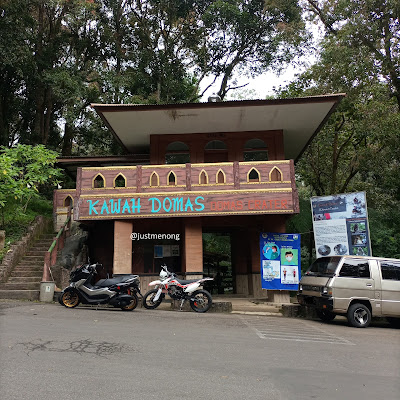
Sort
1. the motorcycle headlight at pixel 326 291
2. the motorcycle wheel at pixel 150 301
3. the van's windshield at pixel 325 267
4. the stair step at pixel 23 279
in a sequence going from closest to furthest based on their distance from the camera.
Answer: the motorcycle headlight at pixel 326 291 < the van's windshield at pixel 325 267 < the motorcycle wheel at pixel 150 301 < the stair step at pixel 23 279

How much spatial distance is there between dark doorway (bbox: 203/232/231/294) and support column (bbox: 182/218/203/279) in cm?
553

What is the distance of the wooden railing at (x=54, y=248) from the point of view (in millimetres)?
11820

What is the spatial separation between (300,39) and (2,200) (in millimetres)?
15752

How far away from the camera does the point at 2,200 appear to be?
1233 cm

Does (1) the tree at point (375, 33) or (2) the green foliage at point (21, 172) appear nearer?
(2) the green foliage at point (21, 172)

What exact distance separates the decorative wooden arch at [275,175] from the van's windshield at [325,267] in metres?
2.89

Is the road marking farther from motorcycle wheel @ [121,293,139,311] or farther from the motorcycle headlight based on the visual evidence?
motorcycle wheel @ [121,293,139,311]

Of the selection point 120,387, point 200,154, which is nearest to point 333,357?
point 120,387

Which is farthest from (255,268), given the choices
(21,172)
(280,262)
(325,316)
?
(21,172)

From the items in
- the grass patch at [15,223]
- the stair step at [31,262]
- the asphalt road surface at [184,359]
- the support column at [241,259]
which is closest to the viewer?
the asphalt road surface at [184,359]

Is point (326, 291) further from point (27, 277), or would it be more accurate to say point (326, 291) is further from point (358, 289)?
point (27, 277)

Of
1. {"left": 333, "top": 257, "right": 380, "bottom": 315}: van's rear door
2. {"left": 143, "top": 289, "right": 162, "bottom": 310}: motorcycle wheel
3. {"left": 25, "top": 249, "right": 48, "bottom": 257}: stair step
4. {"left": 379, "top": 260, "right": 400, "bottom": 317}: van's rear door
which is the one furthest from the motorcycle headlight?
{"left": 25, "top": 249, "right": 48, "bottom": 257}: stair step

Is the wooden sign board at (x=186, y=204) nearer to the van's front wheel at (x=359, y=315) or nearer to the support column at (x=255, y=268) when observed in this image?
the support column at (x=255, y=268)

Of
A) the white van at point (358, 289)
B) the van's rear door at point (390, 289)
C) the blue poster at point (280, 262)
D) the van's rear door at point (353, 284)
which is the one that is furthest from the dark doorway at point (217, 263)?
the van's rear door at point (390, 289)
